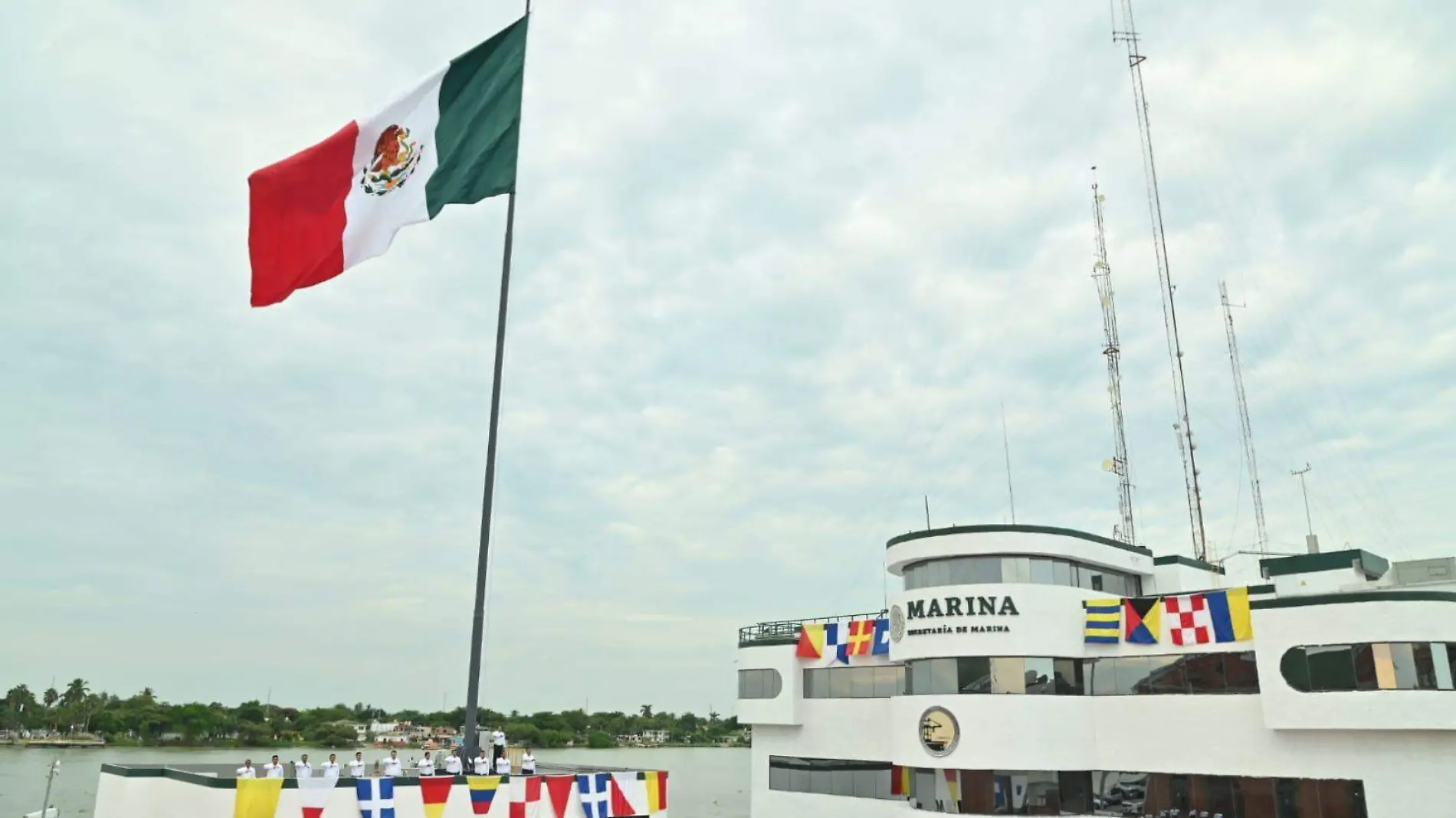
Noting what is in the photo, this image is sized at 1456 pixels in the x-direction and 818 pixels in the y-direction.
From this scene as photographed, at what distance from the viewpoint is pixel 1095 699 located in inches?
1318

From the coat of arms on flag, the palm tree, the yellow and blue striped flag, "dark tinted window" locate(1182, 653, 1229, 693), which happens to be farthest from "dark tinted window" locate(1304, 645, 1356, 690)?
the palm tree

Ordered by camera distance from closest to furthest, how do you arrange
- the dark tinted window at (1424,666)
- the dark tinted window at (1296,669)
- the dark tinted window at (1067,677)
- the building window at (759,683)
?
1. the dark tinted window at (1424,666)
2. the dark tinted window at (1296,669)
3. the dark tinted window at (1067,677)
4. the building window at (759,683)

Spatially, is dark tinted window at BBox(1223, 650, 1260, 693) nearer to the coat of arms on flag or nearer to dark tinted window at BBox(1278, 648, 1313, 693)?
dark tinted window at BBox(1278, 648, 1313, 693)

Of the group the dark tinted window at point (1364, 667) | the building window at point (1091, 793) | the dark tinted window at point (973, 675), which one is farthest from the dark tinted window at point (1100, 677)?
the dark tinted window at point (1364, 667)

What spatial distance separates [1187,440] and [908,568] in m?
16.9

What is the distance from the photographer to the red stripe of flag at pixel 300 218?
54.0 ft

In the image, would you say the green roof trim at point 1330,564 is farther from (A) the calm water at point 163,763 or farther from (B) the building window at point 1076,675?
(A) the calm water at point 163,763

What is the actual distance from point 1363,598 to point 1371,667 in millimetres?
2018

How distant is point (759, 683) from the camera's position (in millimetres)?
42750

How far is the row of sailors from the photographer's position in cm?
1773

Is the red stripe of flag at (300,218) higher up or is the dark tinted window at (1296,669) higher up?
the red stripe of flag at (300,218)

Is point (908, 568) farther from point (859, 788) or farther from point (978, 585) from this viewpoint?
point (859, 788)

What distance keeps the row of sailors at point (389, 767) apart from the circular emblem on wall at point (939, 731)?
1688 cm

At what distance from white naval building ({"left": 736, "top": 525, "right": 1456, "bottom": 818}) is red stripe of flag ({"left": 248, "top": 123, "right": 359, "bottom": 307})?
2505cm
